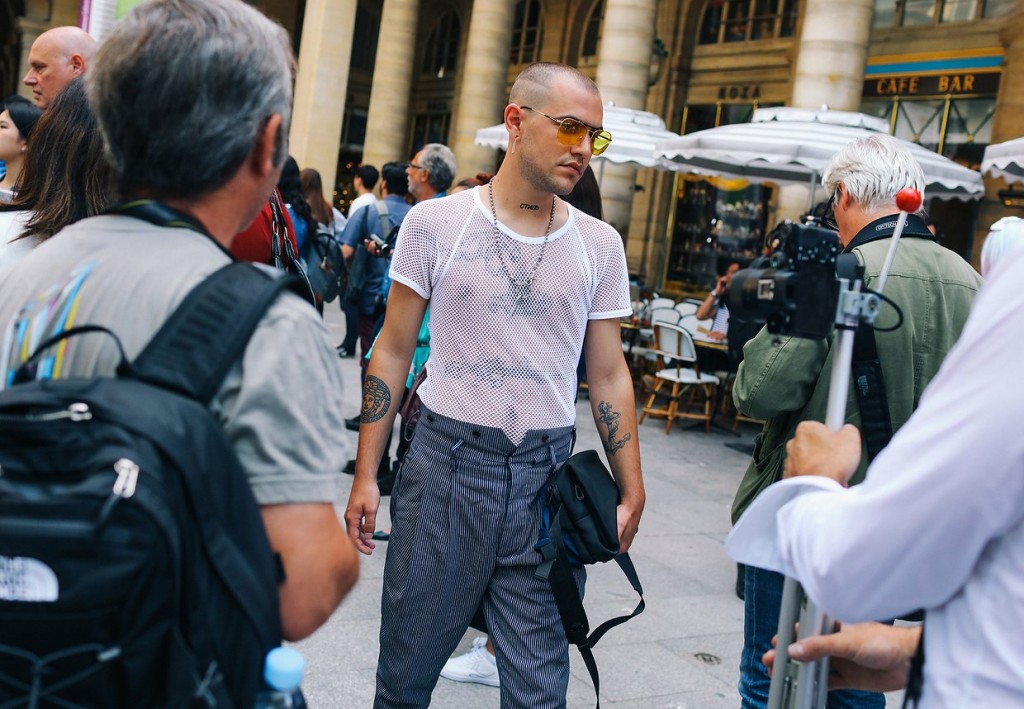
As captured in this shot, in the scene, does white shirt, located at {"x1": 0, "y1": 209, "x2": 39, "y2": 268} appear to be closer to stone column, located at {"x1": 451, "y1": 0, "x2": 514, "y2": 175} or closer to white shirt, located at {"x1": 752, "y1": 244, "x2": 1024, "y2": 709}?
white shirt, located at {"x1": 752, "y1": 244, "x2": 1024, "y2": 709}

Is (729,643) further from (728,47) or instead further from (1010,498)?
(728,47)

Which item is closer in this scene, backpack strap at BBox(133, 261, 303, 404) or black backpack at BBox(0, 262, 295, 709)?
black backpack at BBox(0, 262, 295, 709)

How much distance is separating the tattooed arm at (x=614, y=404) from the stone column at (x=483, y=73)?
637 inches

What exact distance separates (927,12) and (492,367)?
1510 centimetres

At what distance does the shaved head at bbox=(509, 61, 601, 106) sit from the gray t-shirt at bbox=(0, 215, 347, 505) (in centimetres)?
168

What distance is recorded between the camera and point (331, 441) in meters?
1.47

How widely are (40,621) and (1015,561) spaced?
3.87 ft

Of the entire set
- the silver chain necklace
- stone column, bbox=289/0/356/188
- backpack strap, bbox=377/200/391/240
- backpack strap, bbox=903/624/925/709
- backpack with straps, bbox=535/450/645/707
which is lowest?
backpack with straps, bbox=535/450/645/707

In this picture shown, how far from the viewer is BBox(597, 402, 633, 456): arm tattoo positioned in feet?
10.1

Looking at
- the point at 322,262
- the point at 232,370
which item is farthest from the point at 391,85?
the point at 232,370

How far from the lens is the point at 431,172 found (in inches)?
281

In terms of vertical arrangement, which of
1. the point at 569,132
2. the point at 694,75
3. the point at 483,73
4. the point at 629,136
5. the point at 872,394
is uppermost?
the point at 694,75

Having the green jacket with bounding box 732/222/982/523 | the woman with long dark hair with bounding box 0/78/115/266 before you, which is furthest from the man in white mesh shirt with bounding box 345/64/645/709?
the woman with long dark hair with bounding box 0/78/115/266

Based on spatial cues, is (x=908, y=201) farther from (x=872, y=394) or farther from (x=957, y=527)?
(x=872, y=394)
